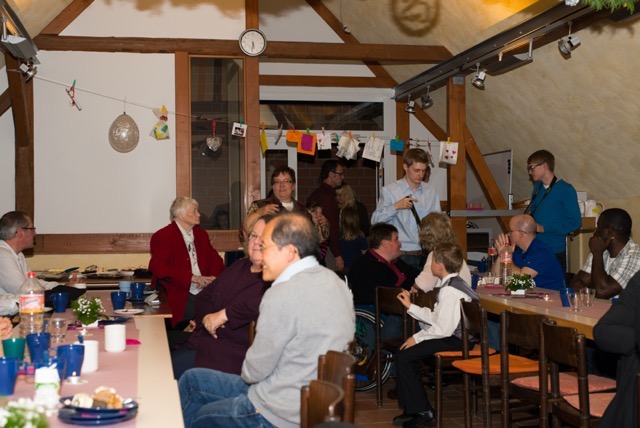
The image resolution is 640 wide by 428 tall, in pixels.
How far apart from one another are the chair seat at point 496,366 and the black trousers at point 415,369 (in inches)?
11.5

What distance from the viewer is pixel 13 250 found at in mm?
5180

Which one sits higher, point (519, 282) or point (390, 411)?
point (519, 282)

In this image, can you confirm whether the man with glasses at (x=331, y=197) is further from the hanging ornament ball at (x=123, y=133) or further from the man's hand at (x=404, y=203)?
the hanging ornament ball at (x=123, y=133)

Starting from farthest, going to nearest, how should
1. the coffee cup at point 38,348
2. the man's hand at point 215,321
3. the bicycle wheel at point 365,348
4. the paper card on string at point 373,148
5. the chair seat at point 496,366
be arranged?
the paper card on string at point 373,148 → the bicycle wheel at point 365,348 → the chair seat at point 496,366 → the man's hand at point 215,321 → the coffee cup at point 38,348

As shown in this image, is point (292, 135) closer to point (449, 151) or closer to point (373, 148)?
point (373, 148)

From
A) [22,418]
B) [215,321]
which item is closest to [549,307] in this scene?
[215,321]

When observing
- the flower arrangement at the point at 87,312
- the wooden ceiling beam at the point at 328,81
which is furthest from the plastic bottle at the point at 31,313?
the wooden ceiling beam at the point at 328,81

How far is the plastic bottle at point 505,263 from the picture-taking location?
5.61m

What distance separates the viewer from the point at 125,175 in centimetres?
803

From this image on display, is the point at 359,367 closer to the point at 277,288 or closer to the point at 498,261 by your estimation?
the point at 498,261

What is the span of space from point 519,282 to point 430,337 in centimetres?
67

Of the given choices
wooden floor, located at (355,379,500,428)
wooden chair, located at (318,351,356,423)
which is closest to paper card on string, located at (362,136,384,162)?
wooden floor, located at (355,379,500,428)

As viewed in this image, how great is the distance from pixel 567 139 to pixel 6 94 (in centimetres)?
541

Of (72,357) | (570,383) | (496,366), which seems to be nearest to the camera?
(72,357)
